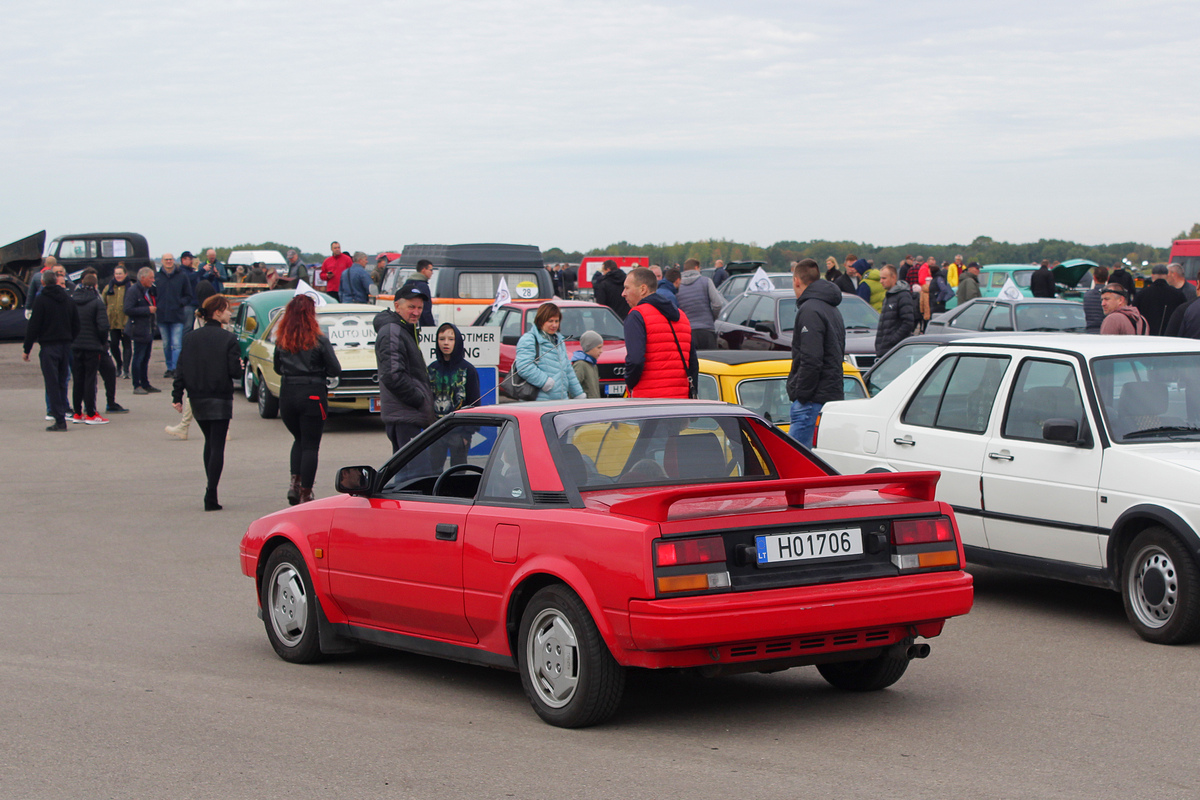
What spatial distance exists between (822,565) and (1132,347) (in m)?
3.33

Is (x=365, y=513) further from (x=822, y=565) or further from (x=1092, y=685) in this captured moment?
(x=1092, y=685)

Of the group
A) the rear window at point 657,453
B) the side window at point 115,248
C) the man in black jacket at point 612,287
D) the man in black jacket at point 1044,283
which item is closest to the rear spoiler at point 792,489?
the rear window at point 657,453

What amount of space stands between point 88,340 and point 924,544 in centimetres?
1518

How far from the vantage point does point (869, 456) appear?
8852 mm

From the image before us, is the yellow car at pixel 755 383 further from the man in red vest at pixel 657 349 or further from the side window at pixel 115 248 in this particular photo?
the side window at pixel 115 248

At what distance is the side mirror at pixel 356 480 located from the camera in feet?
21.1

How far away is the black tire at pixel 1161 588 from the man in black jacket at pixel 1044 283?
23091 millimetres

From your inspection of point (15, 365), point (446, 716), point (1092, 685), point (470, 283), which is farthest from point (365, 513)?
point (15, 365)

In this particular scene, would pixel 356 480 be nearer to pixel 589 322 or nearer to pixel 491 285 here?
pixel 589 322

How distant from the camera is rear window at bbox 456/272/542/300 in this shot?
2281 cm

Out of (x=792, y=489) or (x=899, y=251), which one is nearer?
(x=792, y=489)

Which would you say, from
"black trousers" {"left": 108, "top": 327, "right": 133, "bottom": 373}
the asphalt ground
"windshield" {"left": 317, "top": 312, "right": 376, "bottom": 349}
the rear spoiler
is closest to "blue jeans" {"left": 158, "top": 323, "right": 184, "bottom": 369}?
"black trousers" {"left": 108, "top": 327, "right": 133, "bottom": 373}

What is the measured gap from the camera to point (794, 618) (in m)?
5.22

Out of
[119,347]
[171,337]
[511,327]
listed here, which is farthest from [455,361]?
[119,347]
